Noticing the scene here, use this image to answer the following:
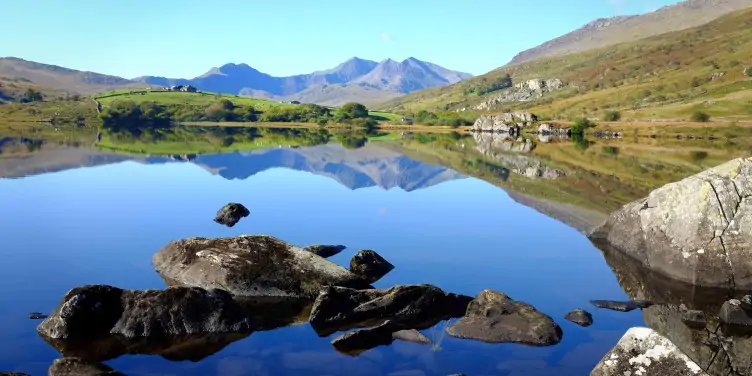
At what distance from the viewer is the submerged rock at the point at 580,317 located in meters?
23.0

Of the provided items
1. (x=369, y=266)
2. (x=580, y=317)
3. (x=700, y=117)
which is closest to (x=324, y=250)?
(x=369, y=266)

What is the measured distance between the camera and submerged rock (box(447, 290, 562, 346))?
2119 cm

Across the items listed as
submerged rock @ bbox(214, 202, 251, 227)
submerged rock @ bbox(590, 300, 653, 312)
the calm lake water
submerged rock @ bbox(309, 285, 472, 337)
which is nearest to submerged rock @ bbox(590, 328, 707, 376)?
the calm lake water

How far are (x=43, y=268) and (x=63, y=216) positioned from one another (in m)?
15.1

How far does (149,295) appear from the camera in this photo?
21.8 m

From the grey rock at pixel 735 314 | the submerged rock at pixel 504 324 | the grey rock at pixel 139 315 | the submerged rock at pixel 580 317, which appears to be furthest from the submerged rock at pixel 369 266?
the grey rock at pixel 735 314

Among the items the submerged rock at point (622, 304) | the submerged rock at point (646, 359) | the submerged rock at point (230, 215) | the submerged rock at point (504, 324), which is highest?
the submerged rock at point (646, 359)

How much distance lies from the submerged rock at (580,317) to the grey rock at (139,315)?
12.1m

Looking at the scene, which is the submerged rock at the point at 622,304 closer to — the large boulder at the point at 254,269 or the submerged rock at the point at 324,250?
the large boulder at the point at 254,269

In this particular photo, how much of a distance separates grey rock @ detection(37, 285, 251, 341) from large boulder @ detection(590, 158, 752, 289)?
20.4 metres

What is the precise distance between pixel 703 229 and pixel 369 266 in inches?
618

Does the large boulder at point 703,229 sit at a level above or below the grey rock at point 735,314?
above

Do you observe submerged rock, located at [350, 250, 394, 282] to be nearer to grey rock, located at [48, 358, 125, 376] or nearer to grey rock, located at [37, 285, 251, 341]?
grey rock, located at [37, 285, 251, 341]

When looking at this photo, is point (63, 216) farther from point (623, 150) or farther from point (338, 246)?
point (623, 150)
